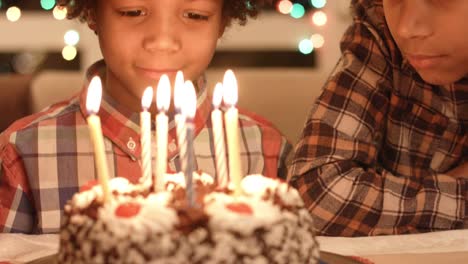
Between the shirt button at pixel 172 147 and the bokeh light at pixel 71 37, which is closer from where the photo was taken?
the shirt button at pixel 172 147

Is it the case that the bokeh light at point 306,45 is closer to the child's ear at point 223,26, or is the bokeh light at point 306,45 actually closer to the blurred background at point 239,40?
the blurred background at point 239,40

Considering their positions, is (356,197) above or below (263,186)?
below

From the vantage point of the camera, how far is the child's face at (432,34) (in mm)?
1547

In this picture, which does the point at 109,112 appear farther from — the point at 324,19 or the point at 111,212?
the point at 324,19

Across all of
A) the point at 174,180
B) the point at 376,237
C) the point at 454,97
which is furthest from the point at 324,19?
the point at 174,180

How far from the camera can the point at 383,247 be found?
1414mm

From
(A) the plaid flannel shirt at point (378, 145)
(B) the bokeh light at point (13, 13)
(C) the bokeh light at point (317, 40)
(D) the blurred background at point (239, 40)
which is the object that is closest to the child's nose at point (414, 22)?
(A) the plaid flannel shirt at point (378, 145)

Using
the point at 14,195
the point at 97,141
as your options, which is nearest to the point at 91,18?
the point at 14,195

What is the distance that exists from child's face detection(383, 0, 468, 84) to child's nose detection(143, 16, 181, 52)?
420mm

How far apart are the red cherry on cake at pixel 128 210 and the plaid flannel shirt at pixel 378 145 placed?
30.3 inches

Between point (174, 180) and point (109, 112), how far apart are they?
0.70 m

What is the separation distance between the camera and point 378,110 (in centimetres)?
181

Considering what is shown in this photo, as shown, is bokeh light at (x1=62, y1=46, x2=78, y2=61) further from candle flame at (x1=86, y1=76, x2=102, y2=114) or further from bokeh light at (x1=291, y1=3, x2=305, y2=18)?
candle flame at (x1=86, y1=76, x2=102, y2=114)

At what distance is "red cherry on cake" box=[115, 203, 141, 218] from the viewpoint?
0.90 metres
